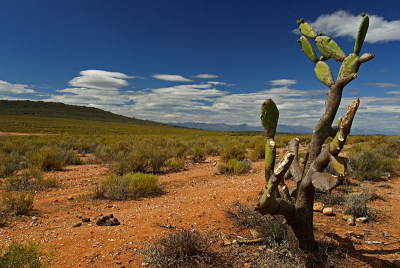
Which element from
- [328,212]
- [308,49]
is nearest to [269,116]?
[308,49]

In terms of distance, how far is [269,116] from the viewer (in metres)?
2.96

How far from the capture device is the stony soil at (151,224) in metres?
3.58

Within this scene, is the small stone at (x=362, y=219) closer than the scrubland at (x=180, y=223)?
No

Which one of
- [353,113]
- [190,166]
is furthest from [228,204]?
[190,166]

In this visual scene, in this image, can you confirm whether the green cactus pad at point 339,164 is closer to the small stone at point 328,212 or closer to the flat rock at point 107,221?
the small stone at point 328,212

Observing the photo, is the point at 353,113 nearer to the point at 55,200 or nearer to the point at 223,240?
the point at 223,240

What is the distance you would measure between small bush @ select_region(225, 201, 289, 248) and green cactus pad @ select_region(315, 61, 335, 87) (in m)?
2.41

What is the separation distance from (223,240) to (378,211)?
3948 millimetres

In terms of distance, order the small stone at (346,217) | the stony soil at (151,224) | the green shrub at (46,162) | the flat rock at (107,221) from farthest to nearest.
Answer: the green shrub at (46,162) → the small stone at (346,217) → the flat rock at (107,221) → the stony soil at (151,224)

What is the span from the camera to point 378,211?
17.1 feet

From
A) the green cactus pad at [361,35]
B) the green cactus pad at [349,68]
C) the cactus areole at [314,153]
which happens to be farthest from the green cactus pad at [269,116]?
the green cactus pad at [361,35]

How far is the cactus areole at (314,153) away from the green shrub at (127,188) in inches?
182

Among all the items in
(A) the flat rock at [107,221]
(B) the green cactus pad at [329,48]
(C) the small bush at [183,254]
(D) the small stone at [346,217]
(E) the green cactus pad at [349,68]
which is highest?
(B) the green cactus pad at [329,48]

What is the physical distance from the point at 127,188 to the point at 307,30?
19.9ft
